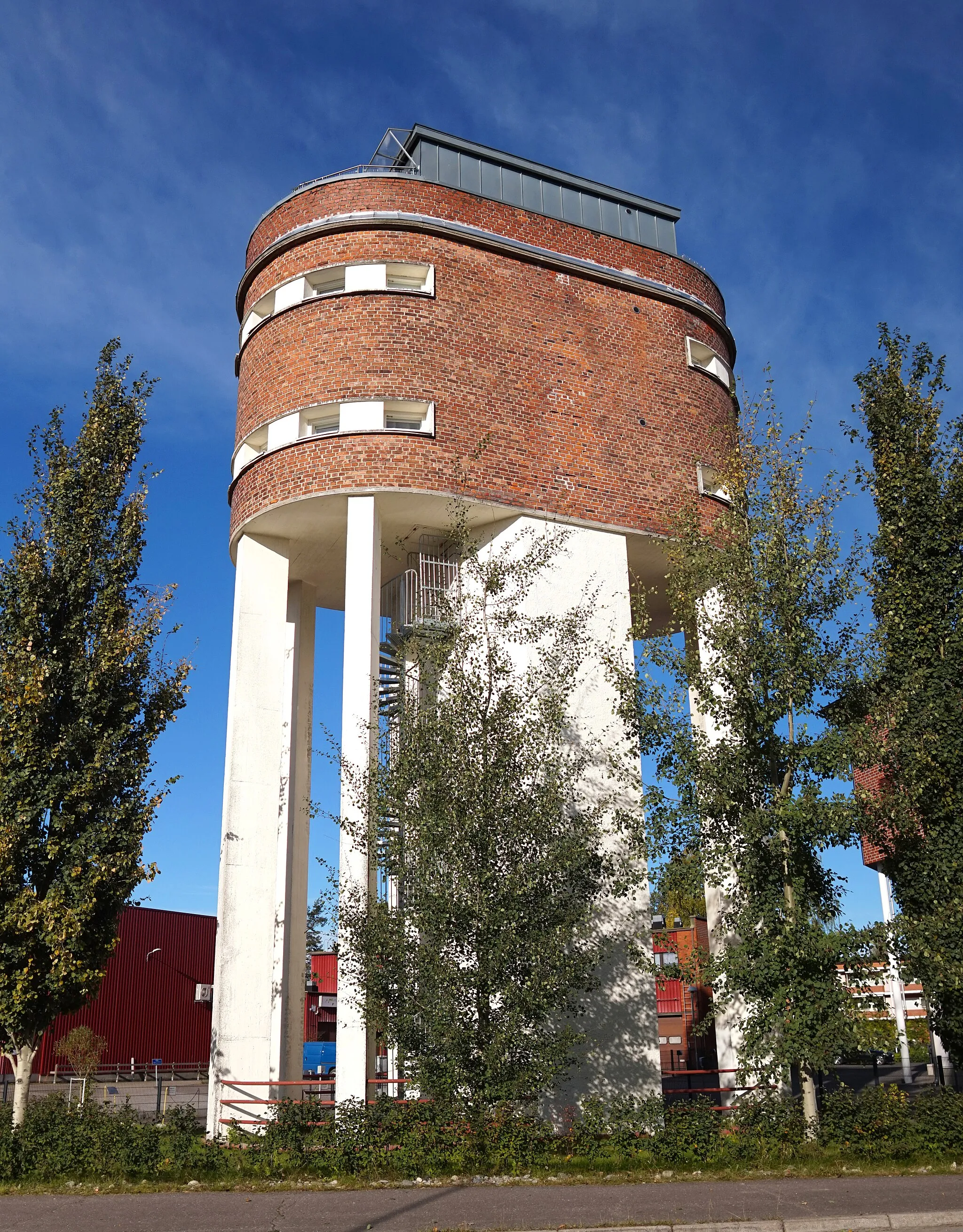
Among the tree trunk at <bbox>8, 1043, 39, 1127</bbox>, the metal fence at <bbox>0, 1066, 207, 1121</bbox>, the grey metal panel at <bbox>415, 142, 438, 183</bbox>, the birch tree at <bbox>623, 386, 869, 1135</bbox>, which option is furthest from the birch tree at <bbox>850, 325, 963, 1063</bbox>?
the metal fence at <bbox>0, 1066, 207, 1121</bbox>

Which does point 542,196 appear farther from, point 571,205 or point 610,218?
point 610,218

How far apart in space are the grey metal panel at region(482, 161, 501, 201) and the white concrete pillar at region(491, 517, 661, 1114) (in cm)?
714

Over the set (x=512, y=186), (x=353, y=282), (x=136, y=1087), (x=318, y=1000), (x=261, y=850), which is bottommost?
(x=136, y=1087)

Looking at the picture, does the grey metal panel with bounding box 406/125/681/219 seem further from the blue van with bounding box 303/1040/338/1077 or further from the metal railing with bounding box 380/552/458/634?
Result: the blue van with bounding box 303/1040/338/1077

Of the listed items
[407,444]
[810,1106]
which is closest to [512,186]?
[407,444]

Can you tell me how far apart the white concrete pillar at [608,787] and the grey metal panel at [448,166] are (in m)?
7.28

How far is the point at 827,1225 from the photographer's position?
980 cm

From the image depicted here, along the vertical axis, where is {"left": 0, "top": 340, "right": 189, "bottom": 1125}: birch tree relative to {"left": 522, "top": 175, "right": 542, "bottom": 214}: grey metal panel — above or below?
below

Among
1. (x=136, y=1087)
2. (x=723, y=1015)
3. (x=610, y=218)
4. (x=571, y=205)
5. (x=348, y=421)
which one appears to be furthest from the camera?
(x=136, y=1087)

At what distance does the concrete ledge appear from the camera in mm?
9578

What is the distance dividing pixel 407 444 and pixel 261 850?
718 centimetres

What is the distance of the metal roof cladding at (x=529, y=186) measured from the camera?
21.4 metres

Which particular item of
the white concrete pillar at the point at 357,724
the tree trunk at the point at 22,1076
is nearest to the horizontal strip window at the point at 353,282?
the white concrete pillar at the point at 357,724

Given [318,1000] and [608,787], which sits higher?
[608,787]
